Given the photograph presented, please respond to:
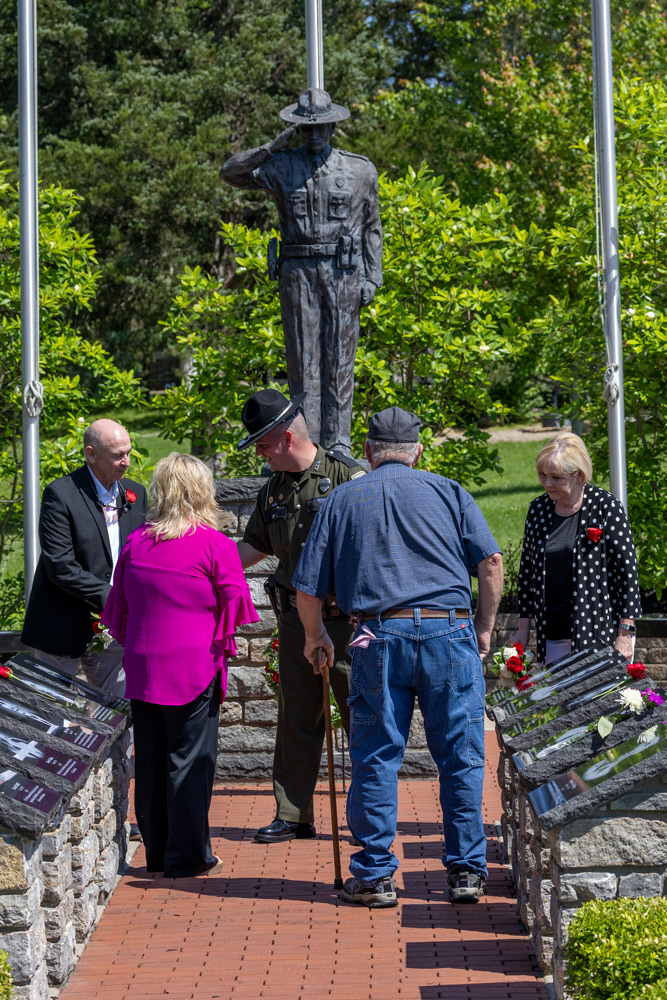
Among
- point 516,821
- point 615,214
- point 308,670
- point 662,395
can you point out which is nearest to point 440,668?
point 516,821

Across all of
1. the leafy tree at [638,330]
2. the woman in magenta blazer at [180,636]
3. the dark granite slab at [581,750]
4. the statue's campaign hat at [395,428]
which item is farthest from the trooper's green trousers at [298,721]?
the leafy tree at [638,330]

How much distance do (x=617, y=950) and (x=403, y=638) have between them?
1622 millimetres

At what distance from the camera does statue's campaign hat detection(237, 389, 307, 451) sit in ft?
17.9

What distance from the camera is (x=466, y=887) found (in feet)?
15.9

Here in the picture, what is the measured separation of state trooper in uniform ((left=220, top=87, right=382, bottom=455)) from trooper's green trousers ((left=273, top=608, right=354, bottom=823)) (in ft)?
4.46

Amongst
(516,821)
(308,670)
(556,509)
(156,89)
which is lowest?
(516,821)

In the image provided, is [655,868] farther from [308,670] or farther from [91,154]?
[91,154]

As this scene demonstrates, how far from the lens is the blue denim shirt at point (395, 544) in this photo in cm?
476

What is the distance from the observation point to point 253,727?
23.8ft

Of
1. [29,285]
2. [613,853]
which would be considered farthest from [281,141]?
[613,853]

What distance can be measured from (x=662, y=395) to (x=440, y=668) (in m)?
5.63

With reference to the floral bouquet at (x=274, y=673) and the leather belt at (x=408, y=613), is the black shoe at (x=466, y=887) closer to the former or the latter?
the leather belt at (x=408, y=613)

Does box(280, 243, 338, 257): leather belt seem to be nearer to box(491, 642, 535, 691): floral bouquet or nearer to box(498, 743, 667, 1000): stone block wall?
box(491, 642, 535, 691): floral bouquet

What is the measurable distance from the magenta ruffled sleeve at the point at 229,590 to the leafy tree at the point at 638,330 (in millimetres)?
4911
